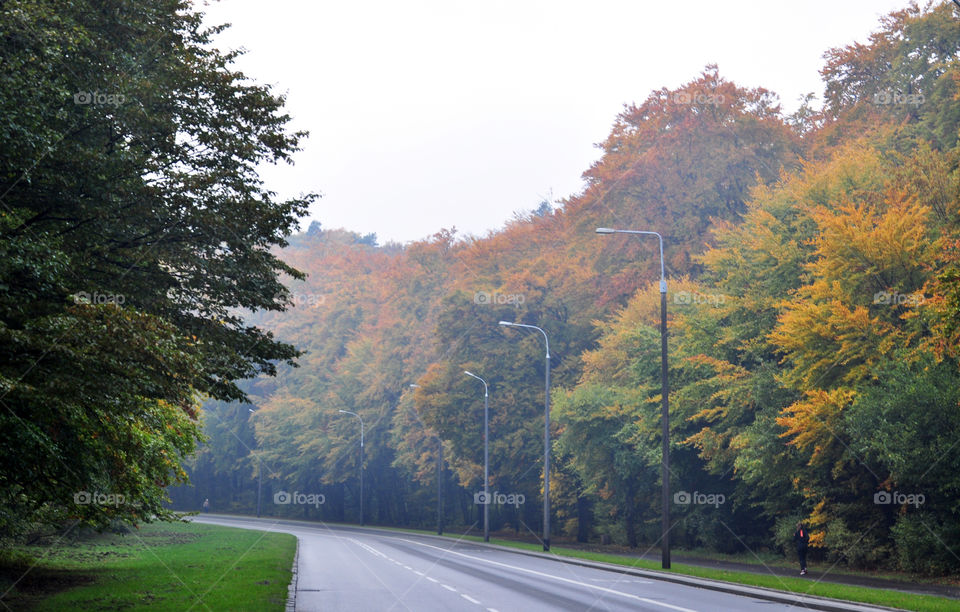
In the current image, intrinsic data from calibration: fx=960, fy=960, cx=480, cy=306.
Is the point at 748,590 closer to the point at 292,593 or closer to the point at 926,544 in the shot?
the point at 926,544

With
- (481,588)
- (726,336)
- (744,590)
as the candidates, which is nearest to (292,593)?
(481,588)

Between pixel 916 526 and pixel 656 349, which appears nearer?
pixel 916 526

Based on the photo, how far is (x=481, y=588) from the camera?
73.0 feet

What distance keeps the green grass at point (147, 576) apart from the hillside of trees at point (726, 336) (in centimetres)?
398

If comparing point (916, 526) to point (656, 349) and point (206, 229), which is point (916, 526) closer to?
point (656, 349)

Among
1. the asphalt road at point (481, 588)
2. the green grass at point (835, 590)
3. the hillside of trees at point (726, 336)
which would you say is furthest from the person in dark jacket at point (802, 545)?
the asphalt road at point (481, 588)

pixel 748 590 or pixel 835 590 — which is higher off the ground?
pixel 835 590

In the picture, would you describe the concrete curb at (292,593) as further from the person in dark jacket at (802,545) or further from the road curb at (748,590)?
the person in dark jacket at (802,545)

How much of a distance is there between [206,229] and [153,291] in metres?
1.57

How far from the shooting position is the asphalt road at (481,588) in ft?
59.5

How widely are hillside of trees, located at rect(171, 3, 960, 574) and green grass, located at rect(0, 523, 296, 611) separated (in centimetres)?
398

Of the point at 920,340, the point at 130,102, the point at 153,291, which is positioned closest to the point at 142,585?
the point at 153,291

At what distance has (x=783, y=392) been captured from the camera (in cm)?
3316

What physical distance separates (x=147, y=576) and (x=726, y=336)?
21.8m
